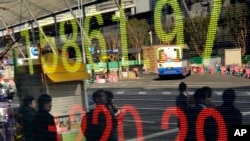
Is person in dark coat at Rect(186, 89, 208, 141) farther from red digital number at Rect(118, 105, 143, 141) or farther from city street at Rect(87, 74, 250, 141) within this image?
red digital number at Rect(118, 105, 143, 141)

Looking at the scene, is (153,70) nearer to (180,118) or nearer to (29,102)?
(180,118)

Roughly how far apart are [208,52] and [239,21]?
23 centimetres

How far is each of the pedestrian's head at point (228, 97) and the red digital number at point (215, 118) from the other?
8cm

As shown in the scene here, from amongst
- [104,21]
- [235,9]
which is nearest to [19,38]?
[104,21]

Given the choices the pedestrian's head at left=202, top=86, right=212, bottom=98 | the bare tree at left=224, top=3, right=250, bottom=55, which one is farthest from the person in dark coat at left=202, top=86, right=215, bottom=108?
the bare tree at left=224, top=3, right=250, bottom=55

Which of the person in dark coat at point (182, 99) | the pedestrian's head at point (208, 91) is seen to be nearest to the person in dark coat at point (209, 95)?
the pedestrian's head at point (208, 91)

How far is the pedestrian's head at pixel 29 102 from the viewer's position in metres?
2.81

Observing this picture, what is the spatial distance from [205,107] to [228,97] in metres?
0.14

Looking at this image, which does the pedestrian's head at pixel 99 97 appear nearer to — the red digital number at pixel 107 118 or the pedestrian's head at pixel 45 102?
the red digital number at pixel 107 118

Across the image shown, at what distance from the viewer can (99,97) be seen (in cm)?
258

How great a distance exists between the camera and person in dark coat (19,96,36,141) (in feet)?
9.27

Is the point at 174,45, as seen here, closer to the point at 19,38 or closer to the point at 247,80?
the point at 247,80

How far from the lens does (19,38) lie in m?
3.99

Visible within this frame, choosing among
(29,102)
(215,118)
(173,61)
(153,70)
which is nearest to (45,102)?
(29,102)
